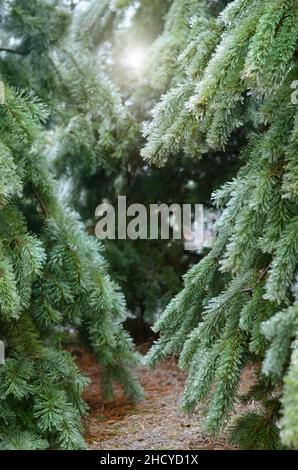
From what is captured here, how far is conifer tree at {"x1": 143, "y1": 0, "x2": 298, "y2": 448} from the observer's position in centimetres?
110

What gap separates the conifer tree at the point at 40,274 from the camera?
1.63 metres

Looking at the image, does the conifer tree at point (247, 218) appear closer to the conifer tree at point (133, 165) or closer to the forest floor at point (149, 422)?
the forest floor at point (149, 422)

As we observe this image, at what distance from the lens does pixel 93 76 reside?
2242 mm

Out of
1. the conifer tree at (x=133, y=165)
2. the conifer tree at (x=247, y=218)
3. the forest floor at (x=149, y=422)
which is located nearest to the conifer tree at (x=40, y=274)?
the forest floor at (x=149, y=422)

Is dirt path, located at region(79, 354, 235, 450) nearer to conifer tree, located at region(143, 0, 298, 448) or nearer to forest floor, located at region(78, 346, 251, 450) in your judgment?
forest floor, located at region(78, 346, 251, 450)

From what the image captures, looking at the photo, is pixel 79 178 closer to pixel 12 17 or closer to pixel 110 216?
pixel 110 216

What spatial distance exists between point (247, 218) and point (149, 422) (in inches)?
50.8

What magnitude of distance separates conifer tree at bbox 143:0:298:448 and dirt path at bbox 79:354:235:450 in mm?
470

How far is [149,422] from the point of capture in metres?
2.13

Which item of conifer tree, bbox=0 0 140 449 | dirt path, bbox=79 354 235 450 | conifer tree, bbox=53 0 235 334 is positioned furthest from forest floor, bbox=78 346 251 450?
conifer tree, bbox=53 0 235 334

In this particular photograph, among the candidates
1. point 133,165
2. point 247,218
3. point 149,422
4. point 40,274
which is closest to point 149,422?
point 149,422

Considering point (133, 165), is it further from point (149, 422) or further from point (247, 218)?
point (247, 218)
